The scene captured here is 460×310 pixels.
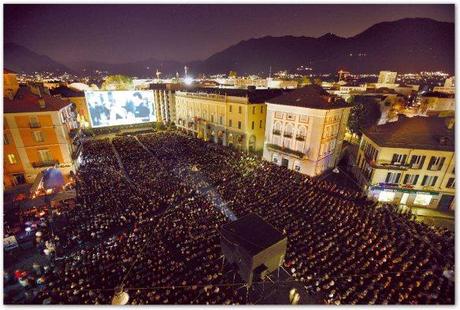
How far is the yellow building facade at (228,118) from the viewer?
39.0 meters

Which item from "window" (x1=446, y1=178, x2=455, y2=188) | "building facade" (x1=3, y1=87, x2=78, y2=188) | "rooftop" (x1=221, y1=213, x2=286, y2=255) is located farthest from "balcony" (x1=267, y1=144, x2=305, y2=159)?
"building facade" (x1=3, y1=87, x2=78, y2=188)

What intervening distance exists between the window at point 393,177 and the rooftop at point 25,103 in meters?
39.2

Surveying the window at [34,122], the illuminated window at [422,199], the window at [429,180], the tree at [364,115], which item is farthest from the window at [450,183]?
the window at [34,122]

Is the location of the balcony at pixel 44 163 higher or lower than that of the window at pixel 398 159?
lower

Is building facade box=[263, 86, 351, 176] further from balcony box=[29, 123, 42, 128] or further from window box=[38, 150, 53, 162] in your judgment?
balcony box=[29, 123, 42, 128]

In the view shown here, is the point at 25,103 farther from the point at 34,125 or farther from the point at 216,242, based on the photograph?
the point at 216,242

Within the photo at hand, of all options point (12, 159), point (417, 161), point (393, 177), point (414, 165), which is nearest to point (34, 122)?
point (12, 159)

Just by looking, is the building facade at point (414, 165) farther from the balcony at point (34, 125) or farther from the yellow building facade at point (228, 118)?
the balcony at point (34, 125)

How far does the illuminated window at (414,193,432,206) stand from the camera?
81.7ft

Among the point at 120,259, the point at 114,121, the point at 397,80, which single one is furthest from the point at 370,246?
the point at 397,80

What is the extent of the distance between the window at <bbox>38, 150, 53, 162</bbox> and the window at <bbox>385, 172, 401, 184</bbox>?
1569 inches

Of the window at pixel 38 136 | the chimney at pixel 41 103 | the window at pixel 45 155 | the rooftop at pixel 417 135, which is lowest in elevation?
the window at pixel 45 155

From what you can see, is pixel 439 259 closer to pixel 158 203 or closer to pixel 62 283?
pixel 158 203

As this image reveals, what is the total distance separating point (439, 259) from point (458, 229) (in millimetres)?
5570
